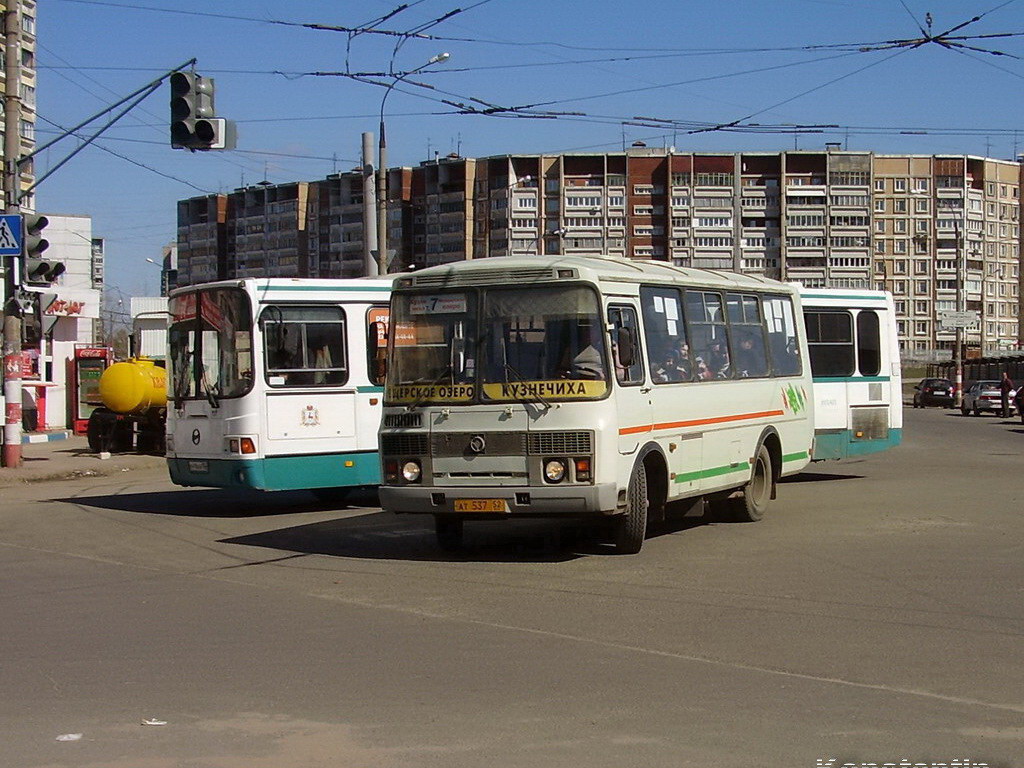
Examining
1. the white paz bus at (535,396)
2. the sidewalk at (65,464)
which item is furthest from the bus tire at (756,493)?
the sidewalk at (65,464)

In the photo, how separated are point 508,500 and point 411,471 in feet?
3.38

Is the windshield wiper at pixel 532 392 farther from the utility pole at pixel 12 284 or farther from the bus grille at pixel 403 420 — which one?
the utility pole at pixel 12 284

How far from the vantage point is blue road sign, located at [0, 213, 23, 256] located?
2416 cm

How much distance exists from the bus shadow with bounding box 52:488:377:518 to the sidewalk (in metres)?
3.95

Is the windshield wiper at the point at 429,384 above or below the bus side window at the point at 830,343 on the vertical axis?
below

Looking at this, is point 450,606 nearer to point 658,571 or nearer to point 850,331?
point 658,571

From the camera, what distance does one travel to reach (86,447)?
33938 mm

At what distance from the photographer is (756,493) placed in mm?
16391

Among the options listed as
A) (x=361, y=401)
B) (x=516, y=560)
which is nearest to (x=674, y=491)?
(x=516, y=560)

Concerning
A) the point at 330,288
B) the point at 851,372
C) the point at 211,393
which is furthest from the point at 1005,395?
the point at 211,393

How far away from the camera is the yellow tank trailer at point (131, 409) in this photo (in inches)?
1188

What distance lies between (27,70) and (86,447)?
4163 centimetres

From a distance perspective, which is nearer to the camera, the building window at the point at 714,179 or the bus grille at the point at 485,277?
the bus grille at the point at 485,277

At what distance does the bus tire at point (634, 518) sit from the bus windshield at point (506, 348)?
1067 millimetres
